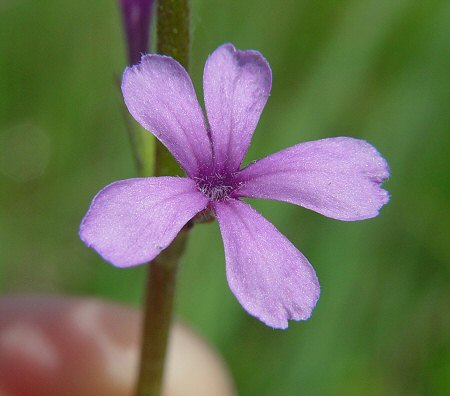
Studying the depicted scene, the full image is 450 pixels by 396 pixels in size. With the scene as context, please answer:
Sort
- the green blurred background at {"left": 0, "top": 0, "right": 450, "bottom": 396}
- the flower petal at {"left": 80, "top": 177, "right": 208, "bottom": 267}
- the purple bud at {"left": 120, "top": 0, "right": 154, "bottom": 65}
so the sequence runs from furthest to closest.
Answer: the green blurred background at {"left": 0, "top": 0, "right": 450, "bottom": 396}, the purple bud at {"left": 120, "top": 0, "right": 154, "bottom": 65}, the flower petal at {"left": 80, "top": 177, "right": 208, "bottom": 267}

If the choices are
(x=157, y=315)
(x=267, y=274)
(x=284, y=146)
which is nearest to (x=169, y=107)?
(x=267, y=274)

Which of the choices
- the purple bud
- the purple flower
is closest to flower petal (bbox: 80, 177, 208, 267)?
the purple flower

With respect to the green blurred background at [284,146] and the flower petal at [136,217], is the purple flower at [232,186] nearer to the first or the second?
the flower petal at [136,217]

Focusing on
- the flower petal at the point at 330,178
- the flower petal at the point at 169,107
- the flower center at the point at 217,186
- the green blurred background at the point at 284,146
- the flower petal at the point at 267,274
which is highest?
the flower petal at the point at 169,107

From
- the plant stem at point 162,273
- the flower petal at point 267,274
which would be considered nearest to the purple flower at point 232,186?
the flower petal at point 267,274

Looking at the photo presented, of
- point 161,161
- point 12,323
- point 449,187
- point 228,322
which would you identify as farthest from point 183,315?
point 161,161

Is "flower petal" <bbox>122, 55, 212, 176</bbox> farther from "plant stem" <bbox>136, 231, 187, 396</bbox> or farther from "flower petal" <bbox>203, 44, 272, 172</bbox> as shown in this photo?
"plant stem" <bbox>136, 231, 187, 396</bbox>

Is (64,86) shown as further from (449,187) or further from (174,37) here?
(174,37)
